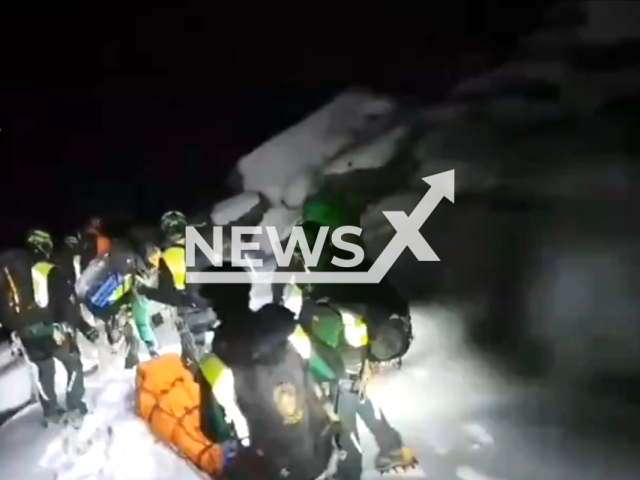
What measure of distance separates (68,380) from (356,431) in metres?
0.62

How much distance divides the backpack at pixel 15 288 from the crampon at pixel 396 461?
81 centimetres

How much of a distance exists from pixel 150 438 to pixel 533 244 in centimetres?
88

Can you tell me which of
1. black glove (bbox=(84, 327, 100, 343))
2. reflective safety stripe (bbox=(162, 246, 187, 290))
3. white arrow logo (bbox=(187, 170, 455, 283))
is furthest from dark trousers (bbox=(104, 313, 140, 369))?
white arrow logo (bbox=(187, 170, 455, 283))

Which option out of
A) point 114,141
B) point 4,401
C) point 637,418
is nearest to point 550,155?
point 637,418

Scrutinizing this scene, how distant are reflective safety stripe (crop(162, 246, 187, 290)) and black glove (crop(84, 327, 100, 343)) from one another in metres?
0.21

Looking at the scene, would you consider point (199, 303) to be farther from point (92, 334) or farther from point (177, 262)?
point (92, 334)

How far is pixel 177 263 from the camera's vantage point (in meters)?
1.79

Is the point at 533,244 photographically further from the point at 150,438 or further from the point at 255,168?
the point at 150,438

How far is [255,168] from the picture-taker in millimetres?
1785

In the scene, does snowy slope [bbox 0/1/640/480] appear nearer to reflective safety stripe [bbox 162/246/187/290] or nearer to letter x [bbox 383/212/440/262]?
letter x [bbox 383/212/440/262]

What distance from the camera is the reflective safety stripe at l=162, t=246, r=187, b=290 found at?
179cm

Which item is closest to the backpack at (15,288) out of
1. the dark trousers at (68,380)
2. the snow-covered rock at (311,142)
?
the dark trousers at (68,380)

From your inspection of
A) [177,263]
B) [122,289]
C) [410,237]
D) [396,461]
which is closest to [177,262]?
[177,263]

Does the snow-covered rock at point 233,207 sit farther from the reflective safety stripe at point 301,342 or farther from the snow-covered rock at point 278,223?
the reflective safety stripe at point 301,342
